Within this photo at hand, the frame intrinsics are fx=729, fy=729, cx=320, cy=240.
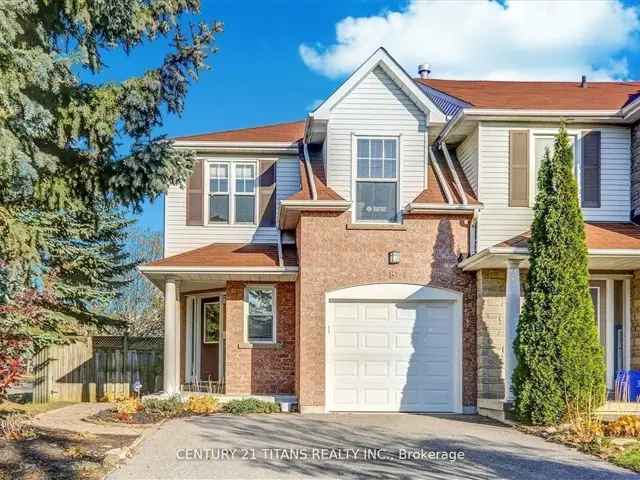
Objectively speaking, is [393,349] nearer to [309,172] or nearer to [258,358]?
[258,358]

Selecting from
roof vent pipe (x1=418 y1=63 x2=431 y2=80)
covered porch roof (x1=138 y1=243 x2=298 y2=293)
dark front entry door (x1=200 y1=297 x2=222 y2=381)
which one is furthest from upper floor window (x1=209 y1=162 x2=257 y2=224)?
roof vent pipe (x1=418 y1=63 x2=431 y2=80)

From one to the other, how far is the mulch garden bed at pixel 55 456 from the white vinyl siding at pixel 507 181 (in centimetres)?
808

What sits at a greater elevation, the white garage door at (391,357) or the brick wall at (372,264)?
the brick wall at (372,264)

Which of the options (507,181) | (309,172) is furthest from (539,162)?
(309,172)

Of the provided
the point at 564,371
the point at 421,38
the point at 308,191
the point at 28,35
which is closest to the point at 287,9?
the point at 308,191

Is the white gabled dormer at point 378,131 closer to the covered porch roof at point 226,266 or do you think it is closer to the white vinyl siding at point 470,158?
the white vinyl siding at point 470,158

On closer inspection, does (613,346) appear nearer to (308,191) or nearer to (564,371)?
(564,371)

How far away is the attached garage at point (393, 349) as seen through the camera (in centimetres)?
1438

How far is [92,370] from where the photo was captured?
58.5 feet

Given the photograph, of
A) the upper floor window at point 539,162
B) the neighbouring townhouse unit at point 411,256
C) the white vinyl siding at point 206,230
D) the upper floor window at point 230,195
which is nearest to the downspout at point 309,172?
the neighbouring townhouse unit at point 411,256

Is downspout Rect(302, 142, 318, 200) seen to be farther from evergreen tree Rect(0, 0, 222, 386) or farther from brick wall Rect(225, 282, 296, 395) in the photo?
evergreen tree Rect(0, 0, 222, 386)

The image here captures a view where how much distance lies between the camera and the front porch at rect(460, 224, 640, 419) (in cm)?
1280

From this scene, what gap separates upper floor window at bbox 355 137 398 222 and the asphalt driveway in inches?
167

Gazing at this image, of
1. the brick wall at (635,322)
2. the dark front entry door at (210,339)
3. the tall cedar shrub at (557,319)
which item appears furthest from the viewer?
the dark front entry door at (210,339)
